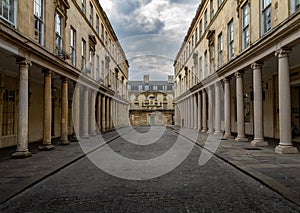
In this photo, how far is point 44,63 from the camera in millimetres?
11375

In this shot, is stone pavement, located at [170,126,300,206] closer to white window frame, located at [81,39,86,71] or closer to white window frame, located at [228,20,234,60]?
white window frame, located at [228,20,234,60]

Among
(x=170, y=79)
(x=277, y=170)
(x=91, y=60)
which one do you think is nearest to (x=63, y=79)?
(x=91, y=60)

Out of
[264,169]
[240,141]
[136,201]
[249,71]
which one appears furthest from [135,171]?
[249,71]

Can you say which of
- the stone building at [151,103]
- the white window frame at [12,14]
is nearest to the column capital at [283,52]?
the white window frame at [12,14]

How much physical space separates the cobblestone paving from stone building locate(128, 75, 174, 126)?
56116 millimetres

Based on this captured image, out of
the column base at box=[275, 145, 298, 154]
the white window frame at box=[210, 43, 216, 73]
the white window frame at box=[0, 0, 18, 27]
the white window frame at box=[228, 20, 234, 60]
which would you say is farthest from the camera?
the white window frame at box=[210, 43, 216, 73]

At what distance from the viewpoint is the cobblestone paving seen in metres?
4.27

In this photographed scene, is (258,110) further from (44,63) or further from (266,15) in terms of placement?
(44,63)

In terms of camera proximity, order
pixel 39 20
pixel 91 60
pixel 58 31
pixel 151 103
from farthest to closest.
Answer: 1. pixel 151 103
2. pixel 91 60
3. pixel 58 31
4. pixel 39 20

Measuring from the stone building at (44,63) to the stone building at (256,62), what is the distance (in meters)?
9.25

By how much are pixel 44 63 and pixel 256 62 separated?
966 cm

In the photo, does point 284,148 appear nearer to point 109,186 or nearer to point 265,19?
point 265,19

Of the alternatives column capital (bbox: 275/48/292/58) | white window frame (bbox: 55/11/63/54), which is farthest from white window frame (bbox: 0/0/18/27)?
column capital (bbox: 275/48/292/58)

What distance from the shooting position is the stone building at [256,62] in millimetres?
9883
